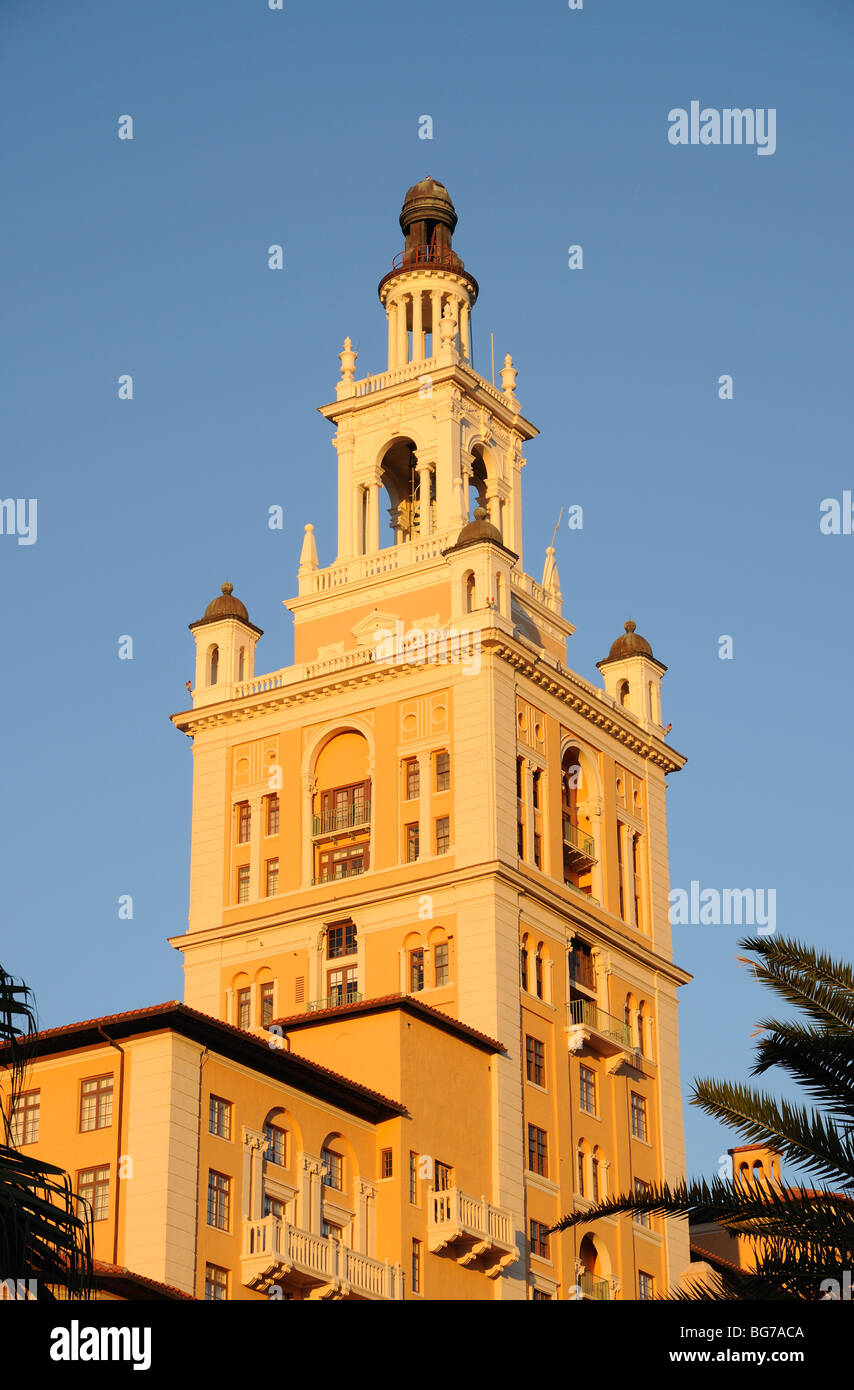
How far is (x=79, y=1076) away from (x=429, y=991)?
1729cm

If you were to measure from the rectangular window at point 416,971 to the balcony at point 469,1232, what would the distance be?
9.33m

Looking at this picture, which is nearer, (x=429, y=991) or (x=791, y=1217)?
(x=791, y=1217)

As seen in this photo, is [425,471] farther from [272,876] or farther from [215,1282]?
[215,1282]

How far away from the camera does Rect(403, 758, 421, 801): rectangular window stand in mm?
72938

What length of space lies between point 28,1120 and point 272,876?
22.3m

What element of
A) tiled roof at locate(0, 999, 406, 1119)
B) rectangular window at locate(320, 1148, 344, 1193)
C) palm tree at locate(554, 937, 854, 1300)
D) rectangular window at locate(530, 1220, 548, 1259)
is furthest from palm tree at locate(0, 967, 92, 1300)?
rectangular window at locate(530, 1220, 548, 1259)

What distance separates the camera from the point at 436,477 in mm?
81938

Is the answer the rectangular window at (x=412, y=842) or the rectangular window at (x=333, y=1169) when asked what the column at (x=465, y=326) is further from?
the rectangular window at (x=333, y=1169)

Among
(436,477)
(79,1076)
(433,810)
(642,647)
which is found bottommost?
(79,1076)

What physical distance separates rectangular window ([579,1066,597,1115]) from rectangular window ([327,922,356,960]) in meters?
8.34

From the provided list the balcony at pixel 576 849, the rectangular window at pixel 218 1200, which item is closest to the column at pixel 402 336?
the balcony at pixel 576 849

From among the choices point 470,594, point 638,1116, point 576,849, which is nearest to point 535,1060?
point 638,1116

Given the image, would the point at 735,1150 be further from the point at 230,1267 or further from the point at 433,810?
the point at 230,1267

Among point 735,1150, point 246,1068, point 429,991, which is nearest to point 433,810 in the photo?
point 429,991
